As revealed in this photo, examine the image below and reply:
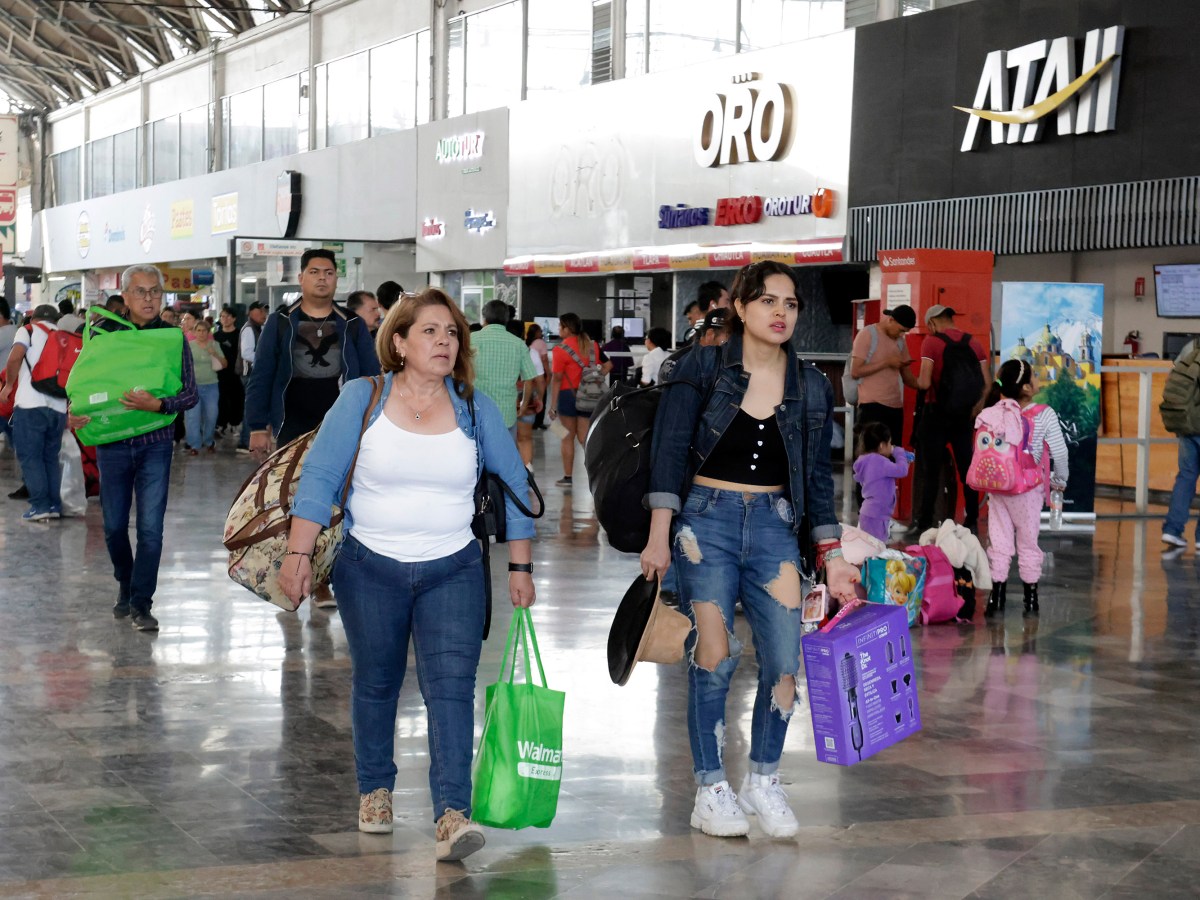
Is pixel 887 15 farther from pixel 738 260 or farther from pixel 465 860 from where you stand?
pixel 465 860

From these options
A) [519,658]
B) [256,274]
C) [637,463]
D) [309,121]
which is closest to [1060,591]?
[519,658]

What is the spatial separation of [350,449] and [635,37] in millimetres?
24066

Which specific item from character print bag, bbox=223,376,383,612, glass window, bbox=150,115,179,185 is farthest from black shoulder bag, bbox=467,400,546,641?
glass window, bbox=150,115,179,185

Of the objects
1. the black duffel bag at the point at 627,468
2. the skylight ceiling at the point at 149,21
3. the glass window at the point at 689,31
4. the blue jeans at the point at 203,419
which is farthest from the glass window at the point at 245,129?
the black duffel bag at the point at 627,468

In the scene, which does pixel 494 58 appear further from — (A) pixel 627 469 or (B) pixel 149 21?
(A) pixel 627 469

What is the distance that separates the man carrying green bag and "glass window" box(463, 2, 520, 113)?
928 inches

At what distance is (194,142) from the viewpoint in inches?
1818

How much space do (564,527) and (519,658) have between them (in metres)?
5.65

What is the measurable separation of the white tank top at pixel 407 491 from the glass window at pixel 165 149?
44795 mm

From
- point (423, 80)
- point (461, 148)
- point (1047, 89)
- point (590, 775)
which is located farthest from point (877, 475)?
point (423, 80)

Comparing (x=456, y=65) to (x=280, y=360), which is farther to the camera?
(x=456, y=65)

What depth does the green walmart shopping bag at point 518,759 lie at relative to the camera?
4.75 meters

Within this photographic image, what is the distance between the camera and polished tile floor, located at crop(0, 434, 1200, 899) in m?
4.70

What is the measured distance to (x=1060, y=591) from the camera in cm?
1071
